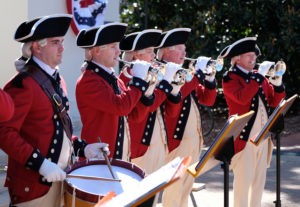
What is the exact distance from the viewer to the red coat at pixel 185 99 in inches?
186

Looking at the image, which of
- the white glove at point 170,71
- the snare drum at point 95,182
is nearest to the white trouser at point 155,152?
the white glove at point 170,71

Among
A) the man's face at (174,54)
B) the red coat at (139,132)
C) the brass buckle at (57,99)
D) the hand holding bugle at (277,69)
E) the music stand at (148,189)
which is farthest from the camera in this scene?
the hand holding bugle at (277,69)

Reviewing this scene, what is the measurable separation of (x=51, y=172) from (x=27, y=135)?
0.32 m

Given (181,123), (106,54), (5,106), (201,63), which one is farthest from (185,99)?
(5,106)

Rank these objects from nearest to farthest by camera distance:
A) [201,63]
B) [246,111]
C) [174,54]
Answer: [201,63] < [174,54] < [246,111]

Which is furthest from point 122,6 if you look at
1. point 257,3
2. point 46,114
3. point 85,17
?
point 46,114

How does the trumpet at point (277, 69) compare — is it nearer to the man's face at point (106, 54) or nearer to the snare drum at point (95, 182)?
the man's face at point (106, 54)

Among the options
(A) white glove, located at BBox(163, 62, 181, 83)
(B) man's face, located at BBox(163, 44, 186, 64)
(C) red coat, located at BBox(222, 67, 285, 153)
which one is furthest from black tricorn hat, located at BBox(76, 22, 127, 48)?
(C) red coat, located at BBox(222, 67, 285, 153)

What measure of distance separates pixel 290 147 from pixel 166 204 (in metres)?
5.35

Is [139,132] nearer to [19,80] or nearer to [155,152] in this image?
[155,152]

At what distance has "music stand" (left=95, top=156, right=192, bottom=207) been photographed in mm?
1976

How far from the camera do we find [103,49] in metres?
3.91

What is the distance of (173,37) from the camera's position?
497 cm

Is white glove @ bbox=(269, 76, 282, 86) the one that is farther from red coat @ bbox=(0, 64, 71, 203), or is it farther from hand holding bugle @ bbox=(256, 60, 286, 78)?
red coat @ bbox=(0, 64, 71, 203)
